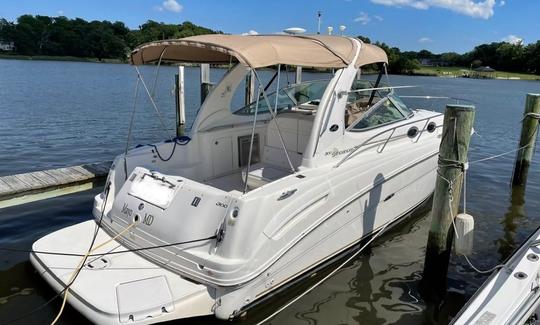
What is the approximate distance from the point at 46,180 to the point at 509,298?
622 cm

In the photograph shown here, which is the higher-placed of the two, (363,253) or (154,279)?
(154,279)

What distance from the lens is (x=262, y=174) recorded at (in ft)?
18.0

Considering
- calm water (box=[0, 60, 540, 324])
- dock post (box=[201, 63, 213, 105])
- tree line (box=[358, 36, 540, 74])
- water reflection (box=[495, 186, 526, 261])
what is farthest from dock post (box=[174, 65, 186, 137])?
tree line (box=[358, 36, 540, 74])

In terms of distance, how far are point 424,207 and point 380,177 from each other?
2.75 metres

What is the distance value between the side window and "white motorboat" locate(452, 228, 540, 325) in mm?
2507

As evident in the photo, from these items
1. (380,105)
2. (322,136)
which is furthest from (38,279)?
(380,105)

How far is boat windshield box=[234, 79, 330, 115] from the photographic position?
6.76 m

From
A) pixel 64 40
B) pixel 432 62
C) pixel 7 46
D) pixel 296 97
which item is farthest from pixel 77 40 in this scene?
pixel 432 62

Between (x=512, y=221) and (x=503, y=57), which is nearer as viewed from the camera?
(x=512, y=221)

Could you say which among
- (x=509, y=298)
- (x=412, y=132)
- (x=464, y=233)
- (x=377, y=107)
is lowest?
(x=509, y=298)

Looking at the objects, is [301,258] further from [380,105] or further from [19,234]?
[19,234]

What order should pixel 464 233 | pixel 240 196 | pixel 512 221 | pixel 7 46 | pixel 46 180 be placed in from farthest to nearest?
pixel 7 46 < pixel 512 221 < pixel 46 180 < pixel 464 233 < pixel 240 196

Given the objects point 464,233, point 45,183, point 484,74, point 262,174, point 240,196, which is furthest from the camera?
point 484,74

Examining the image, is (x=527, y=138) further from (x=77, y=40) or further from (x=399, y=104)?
(x=77, y=40)
